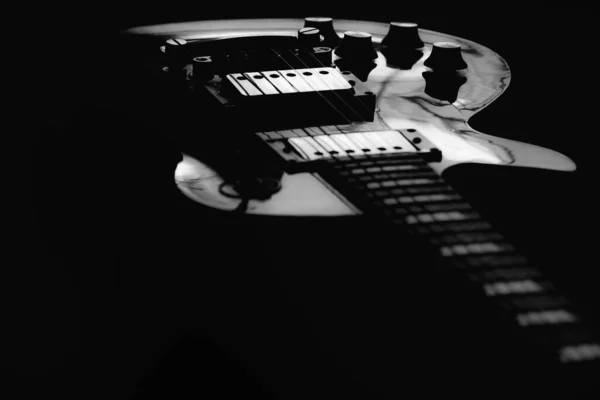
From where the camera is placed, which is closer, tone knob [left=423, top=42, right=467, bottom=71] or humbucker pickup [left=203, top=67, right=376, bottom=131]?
humbucker pickup [left=203, top=67, right=376, bottom=131]

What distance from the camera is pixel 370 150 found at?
0.92 meters

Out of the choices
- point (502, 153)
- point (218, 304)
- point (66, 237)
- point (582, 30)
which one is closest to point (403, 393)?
point (218, 304)

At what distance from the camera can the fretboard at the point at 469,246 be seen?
2.02 ft

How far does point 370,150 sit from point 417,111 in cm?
29

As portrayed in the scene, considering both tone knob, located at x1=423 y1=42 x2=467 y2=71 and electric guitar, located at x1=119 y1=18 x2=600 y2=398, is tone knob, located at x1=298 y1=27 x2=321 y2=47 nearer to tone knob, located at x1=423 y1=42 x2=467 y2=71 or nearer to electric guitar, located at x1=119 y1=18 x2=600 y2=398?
electric guitar, located at x1=119 y1=18 x2=600 y2=398

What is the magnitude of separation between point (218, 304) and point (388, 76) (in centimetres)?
69

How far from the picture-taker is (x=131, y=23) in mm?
2275

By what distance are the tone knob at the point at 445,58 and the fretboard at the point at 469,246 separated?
56cm

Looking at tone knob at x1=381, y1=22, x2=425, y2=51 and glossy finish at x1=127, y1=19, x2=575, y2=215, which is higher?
tone knob at x1=381, y1=22, x2=425, y2=51

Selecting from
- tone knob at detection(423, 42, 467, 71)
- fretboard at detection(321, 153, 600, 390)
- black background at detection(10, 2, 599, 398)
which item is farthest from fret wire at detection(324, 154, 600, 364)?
tone knob at detection(423, 42, 467, 71)

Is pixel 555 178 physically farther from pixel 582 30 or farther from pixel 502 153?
pixel 582 30

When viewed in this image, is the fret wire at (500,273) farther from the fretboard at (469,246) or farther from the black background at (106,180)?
the black background at (106,180)

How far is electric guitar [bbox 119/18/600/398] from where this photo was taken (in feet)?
2.20

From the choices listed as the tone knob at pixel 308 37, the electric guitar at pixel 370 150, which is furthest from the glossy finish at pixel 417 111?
the tone knob at pixel 308 37
